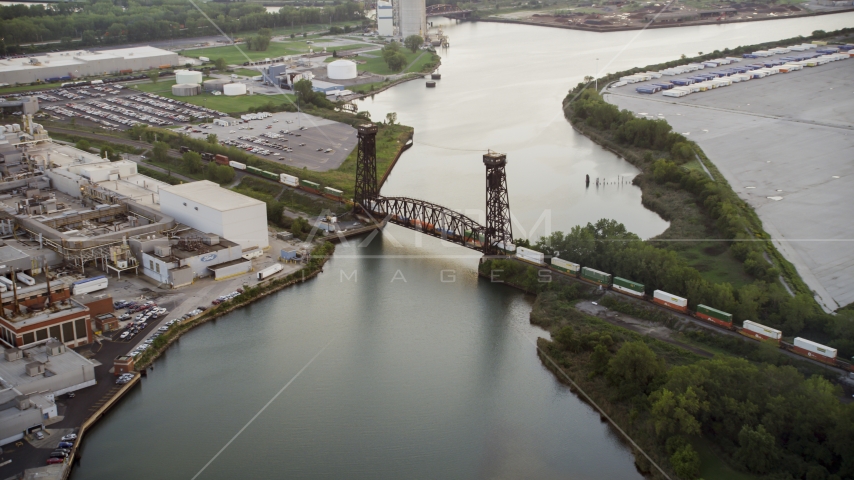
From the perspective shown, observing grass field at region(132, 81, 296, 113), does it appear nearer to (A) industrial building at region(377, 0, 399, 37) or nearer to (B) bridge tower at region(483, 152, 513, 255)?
(B) bridge tower at region(483, 152, 513, 255)

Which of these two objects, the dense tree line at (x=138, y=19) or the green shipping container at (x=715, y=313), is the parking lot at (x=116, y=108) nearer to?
the dense tree line at (x=138, y=19)

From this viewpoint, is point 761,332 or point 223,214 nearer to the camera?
point 761,332

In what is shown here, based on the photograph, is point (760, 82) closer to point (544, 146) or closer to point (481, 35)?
point (544, 146)

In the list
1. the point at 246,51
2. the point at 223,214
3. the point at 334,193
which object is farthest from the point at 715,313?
the point at 246,51

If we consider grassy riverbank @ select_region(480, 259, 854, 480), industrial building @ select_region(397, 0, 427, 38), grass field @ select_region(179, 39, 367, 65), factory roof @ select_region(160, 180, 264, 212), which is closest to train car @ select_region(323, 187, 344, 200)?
factory roof @ select_region(160, 180, 264, 212)

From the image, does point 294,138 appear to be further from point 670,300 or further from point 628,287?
point 670,300

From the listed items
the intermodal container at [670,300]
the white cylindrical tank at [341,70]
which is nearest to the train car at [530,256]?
the intermodal container at [670,300]
